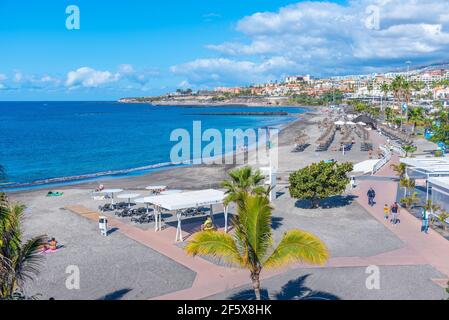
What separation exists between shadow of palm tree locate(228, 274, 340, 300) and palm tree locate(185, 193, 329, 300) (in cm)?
353

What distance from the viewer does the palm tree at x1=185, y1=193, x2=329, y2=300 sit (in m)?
8.56

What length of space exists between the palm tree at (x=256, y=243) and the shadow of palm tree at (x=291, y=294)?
3.53m

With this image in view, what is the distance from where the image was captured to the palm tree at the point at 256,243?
28.1 ft

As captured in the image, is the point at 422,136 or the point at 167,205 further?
the point at 422,136

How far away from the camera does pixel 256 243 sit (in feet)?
28.4

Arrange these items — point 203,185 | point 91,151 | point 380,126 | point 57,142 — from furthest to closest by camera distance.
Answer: point 57,142, point 380,126, point 91,151, point 203,185

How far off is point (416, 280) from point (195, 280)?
260 inches

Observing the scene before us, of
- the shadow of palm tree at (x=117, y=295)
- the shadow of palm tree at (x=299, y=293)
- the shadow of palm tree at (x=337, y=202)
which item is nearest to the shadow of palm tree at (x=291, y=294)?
the shadow of palm tree at (x=299, y=293)

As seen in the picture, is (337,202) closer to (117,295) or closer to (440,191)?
(440,191)

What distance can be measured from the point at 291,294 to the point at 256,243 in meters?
4.61

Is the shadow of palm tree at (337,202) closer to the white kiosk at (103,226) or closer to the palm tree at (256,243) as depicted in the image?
the white kiosk at (103,226)

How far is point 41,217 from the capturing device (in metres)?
23.2
